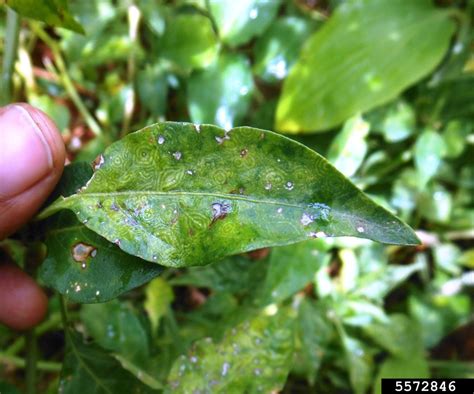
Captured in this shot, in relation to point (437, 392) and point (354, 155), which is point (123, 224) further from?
point (437, 392)

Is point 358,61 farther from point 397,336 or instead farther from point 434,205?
point 397,336

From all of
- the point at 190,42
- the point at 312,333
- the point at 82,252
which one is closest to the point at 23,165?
the point at 82,252

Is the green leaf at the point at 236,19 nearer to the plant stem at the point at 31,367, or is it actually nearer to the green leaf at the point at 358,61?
the green leaf at the point at 358,61

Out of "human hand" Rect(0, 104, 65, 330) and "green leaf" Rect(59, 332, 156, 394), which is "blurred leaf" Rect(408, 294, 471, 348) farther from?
"human hand" Rect(0, 104, 65, 330)

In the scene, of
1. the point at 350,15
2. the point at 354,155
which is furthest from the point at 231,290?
the point at 350,15

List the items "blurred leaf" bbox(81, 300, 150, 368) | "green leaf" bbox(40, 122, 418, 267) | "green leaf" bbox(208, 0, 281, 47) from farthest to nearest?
"green leaf" bbox(208, 0, 281, 47)
"blurred leaf" bbox(81, 300, 150, 368)
"green leaf" bbox(40, 122, 418, 267)

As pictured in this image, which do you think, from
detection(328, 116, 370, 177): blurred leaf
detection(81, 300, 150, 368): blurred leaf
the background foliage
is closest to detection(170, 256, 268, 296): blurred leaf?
the background foliage
